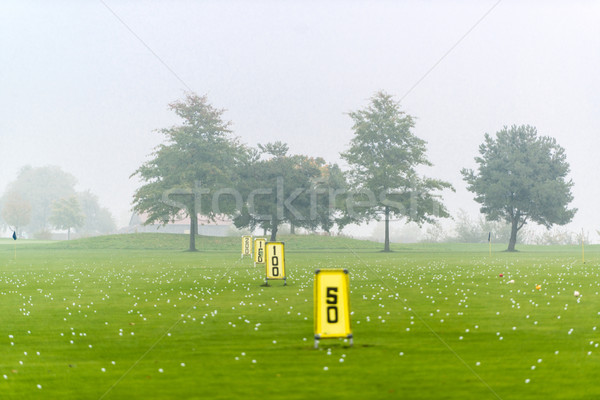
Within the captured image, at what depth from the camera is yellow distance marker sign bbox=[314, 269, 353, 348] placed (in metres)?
10.1

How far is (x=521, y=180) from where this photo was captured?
232ft

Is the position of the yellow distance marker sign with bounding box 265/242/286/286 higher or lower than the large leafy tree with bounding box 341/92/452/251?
lower

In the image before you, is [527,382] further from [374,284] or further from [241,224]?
[241,224]

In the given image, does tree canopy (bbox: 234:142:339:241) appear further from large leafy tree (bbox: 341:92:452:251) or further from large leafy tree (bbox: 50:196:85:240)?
large leafy tree (bbox: 50:196:85:240)

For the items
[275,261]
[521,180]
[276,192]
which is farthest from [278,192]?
[275,261]

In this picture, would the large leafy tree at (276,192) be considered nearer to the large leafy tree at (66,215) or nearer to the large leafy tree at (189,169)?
the large leafy tree at (189,169)

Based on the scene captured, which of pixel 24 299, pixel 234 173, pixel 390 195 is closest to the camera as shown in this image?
pixel 24 299

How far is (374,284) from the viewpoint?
74.6 feet

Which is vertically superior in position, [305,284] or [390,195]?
[390,195]

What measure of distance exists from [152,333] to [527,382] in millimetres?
7077

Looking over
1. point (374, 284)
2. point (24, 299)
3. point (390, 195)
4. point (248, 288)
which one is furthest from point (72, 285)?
point (390, 195)

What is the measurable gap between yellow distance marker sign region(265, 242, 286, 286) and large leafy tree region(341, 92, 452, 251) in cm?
4813

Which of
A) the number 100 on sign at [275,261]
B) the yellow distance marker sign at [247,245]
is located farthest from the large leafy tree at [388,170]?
the number 100 on sign at [275,261]

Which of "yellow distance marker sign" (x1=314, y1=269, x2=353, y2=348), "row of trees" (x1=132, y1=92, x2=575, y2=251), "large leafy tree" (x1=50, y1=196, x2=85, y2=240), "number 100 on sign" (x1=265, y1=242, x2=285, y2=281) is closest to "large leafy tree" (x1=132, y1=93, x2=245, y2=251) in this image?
"row of trees" (x1=132, y1=92, x2=575, y2=251)
